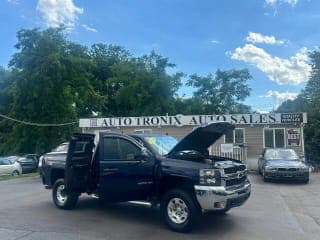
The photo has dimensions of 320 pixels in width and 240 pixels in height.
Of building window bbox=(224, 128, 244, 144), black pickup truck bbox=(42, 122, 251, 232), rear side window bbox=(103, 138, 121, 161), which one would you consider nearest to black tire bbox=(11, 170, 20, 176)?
building window bbox=(224, 128, 244, 144)

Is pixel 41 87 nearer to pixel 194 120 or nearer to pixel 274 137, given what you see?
pixel 194 120

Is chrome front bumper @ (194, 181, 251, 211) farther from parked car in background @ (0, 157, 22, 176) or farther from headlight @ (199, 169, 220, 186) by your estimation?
parked car in background @ (0, 157, 22, 176)

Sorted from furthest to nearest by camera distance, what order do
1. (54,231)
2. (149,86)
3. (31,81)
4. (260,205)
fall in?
(149,86) < (31,81) < (260,205) < (54,231)

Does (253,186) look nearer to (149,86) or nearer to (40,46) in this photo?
(40,46)

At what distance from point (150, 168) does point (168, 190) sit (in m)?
0.60

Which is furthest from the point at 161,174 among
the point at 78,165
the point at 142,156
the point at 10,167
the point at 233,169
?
the point at 10,167

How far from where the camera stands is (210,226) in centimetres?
845

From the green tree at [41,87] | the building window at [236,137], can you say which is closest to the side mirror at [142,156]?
the building window at [236,137]

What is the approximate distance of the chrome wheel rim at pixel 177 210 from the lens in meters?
7.96

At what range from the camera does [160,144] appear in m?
9.21

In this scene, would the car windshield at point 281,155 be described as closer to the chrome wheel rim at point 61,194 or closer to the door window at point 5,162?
the chrome wheel rim at point 61,194

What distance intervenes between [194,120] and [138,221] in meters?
16.8

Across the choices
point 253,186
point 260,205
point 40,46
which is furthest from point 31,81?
point 260,205

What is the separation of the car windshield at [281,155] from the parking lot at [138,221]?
610cm
